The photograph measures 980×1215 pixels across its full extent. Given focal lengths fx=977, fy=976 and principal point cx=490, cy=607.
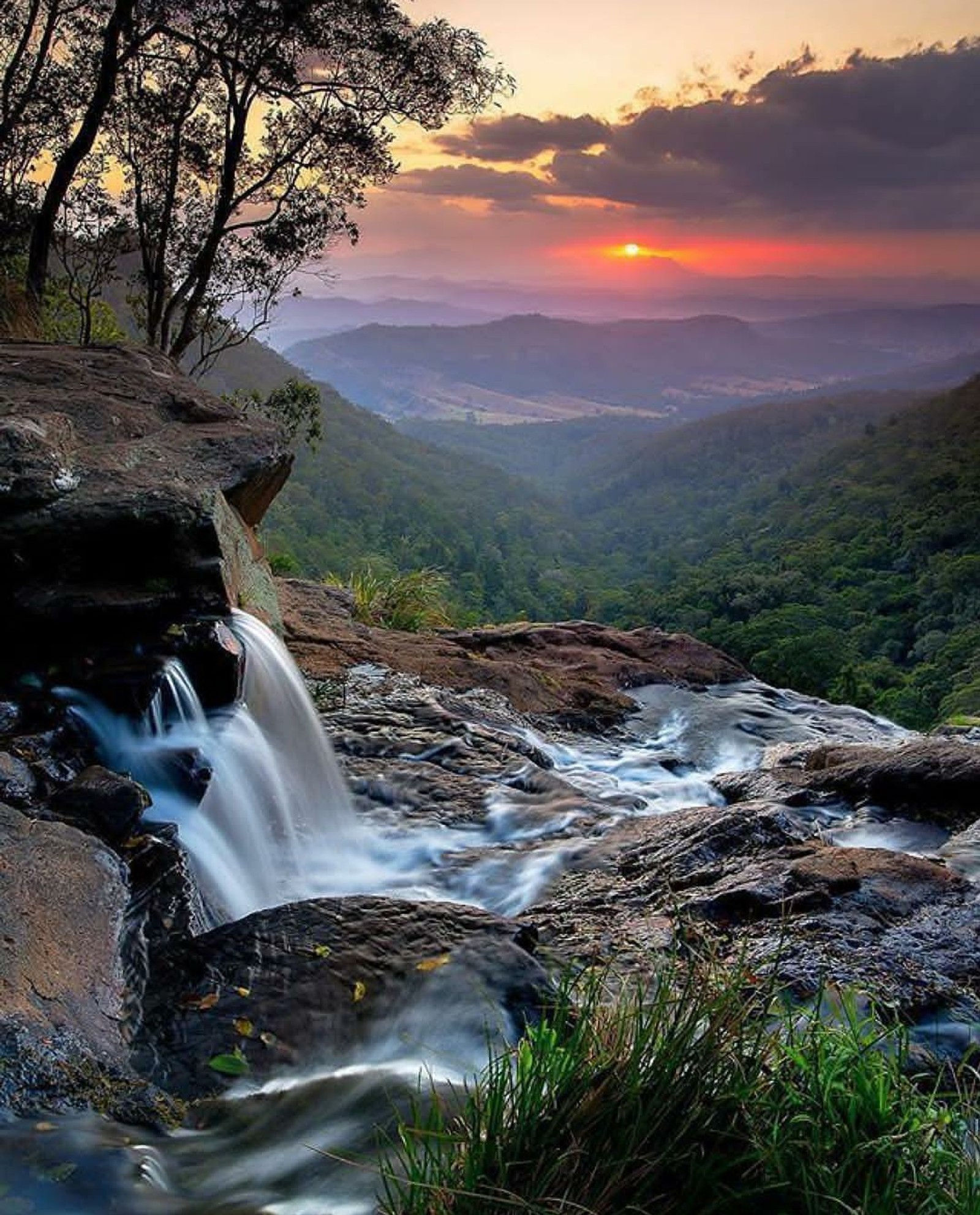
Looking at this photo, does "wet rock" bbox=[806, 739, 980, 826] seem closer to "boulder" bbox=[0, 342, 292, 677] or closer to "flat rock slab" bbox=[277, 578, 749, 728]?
"flat rock slab" bbox=[277, 578, 749, 728]

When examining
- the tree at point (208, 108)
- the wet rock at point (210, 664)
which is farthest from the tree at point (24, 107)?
the wet rock at point (210, 664)

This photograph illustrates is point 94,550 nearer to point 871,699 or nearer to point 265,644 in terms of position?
point 265,644

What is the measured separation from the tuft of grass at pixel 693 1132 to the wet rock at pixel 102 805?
114 inches

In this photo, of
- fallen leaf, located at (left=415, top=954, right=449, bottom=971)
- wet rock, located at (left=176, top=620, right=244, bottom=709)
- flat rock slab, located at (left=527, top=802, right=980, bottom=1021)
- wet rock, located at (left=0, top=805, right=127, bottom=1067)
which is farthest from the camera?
wet rock, located at (left=176, top=620, right=244, bottom=709)

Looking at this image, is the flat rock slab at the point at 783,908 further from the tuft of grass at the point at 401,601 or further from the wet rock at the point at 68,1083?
the tuft of grass at the point at 401,601

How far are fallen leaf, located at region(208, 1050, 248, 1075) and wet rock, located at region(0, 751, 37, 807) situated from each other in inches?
73.9

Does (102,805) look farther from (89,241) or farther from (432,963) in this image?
(89,241)

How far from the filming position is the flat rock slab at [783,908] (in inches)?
174

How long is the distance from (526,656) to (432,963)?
8.81 metres

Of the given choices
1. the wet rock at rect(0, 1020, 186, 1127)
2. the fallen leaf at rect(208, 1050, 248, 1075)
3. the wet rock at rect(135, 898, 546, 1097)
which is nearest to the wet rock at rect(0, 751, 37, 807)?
the wet rock at rect(135, 898, 546, 1097)

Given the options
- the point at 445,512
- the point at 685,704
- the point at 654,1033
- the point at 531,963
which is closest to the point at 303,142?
the point at 685,704

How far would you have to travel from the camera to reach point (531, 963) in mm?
4113

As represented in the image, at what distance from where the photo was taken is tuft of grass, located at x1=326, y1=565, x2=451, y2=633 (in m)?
14.1

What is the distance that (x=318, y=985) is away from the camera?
3.97 meters
